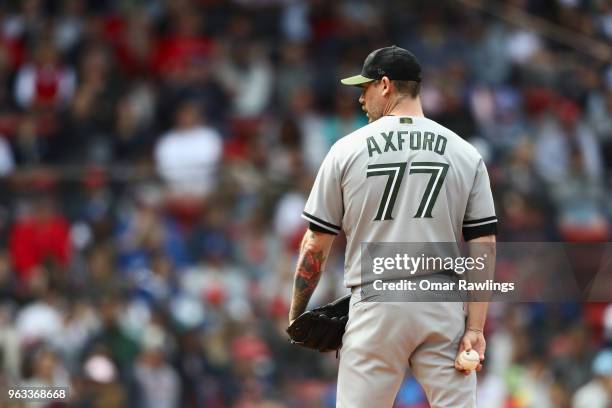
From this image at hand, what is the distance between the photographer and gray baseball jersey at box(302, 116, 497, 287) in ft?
17.6

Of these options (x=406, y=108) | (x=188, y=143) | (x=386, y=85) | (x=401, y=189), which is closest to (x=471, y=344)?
(x=401, y=189)

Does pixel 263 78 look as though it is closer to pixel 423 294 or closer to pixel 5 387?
pixel 5 387

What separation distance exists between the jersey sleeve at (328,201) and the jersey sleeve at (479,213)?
56 cm

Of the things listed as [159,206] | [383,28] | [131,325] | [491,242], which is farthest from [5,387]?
[383,28]

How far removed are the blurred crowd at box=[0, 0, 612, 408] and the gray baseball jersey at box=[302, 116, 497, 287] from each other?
484cm

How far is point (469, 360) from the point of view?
17.3 feet

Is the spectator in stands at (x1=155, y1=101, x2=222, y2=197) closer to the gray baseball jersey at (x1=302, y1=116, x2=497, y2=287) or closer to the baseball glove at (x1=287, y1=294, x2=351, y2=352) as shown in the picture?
the baseball glove at (x1=287, y1=294, x2=351, y2=352)

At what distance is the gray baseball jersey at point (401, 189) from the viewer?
535 cm

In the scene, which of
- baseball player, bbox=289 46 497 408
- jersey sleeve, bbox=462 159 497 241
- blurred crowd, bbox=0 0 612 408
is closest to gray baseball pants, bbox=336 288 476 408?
baseball player, bbox=289 46 497 408

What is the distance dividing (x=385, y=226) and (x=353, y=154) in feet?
1.13

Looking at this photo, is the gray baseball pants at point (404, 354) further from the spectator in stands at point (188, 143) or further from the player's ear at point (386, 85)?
the spectator in stands at point (188, 143)

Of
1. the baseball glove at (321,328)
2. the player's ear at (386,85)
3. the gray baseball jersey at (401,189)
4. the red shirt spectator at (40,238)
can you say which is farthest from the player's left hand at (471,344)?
the red shirt spectator at (40,238)

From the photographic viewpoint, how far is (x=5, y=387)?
10008 mm

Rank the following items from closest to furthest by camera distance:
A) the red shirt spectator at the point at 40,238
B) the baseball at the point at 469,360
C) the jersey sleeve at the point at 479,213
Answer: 1. the baseball at the point at 469,360
2. the jersey sleeve at the point at 479,213
3. the red shirt spectator at the point at 40,238
